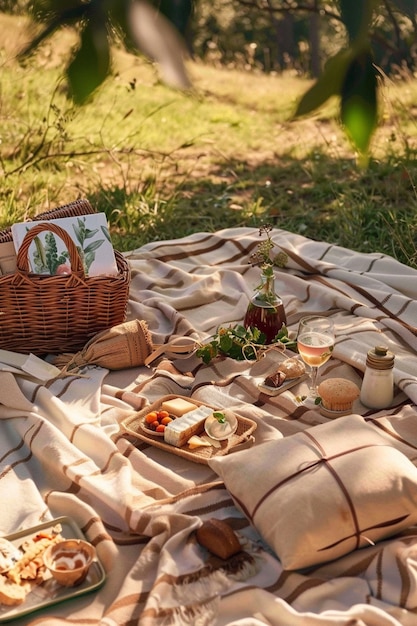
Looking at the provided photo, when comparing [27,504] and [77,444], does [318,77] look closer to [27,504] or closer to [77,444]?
Answer: [27,504]

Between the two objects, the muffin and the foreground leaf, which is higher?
the foreground leaf

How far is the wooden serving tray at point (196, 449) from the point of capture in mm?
2426

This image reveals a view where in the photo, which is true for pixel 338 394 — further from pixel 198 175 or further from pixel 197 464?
pixel 198 175

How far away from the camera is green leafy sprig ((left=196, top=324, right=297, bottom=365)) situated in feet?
9.84

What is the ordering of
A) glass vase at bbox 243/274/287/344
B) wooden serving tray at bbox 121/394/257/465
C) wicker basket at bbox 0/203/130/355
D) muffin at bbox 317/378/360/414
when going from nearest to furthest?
1. wooden serving tray at bbox 121/394/257/465
2. muffin at bbox 317/378/360/414
3. wicker basket at bbox 0/203/130/355
4. glass vase at bbox 243/274/287/344

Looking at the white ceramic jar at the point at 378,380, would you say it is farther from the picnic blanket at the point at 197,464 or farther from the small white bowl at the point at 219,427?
the small white bowl at the point at 219,427

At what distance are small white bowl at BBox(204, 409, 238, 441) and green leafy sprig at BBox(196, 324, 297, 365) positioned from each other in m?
0.50

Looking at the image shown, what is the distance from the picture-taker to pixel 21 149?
17.8 ft

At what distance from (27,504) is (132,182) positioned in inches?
143

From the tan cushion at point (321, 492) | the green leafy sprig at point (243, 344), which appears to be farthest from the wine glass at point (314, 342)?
the tan cushion at point (321, 492)

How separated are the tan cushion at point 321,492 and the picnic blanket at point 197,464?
0.02 m

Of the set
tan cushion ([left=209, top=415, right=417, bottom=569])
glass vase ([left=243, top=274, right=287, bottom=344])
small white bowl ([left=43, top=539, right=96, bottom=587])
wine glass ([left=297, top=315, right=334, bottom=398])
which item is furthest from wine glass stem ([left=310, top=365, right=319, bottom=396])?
small white bowl ([left=43, top=539, right=96, bottom=587])

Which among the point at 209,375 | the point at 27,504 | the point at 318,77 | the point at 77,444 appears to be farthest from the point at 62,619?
the point at 318,77

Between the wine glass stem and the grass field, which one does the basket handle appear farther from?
the grass field
